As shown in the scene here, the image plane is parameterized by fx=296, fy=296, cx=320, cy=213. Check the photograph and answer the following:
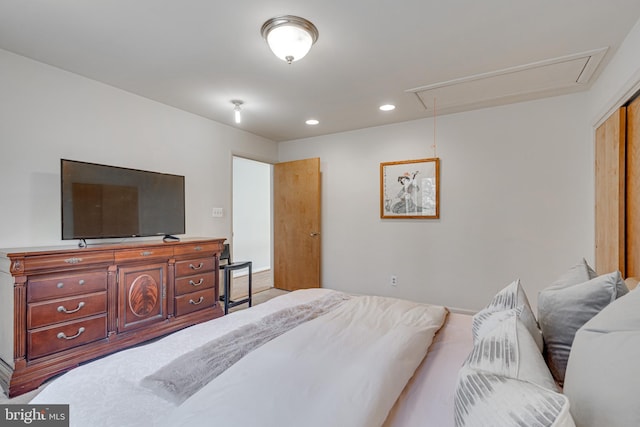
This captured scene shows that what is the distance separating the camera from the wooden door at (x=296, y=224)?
4.49 metres

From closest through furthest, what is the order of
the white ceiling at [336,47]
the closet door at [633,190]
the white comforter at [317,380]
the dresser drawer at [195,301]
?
1. the white comforter at [317,380]
2. the white ceiling at [336,47]
3. the closet door at [633,190]
4. the dresser drawer at [195,301]

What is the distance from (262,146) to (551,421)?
182 inches

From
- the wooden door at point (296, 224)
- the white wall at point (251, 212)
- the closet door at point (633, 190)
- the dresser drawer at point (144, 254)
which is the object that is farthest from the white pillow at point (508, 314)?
the white wall at point (251, 212)

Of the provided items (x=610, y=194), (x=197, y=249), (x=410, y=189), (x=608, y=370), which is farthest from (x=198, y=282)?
(x=610, y=194)

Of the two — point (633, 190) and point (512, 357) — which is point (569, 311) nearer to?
point (512, 357)

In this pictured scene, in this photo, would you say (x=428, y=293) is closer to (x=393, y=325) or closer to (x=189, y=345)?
(x=393, y=325)

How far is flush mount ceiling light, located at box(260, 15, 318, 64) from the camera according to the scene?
6.20 ft

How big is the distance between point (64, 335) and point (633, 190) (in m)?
4.28

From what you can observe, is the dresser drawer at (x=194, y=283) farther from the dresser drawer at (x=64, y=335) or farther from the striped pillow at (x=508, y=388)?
the striped pillow at (x=508, y=388)

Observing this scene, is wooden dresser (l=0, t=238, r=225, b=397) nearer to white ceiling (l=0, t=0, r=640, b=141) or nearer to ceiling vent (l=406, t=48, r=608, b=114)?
white ceiling (l=0, t=0, r=640, b=141)

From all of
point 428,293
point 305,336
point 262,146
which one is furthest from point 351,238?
point 305,336

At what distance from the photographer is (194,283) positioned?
3.10 meters

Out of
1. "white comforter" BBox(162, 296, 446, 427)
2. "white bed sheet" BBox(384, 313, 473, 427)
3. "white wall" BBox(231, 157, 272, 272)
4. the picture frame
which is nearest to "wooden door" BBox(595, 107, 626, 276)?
the picture frame

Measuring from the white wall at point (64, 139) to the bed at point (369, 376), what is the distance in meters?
2.00
